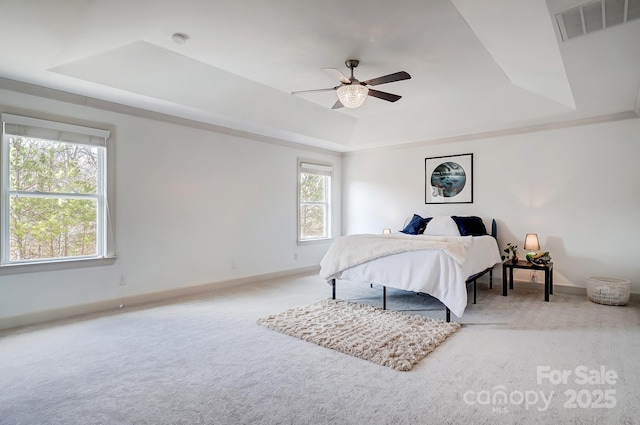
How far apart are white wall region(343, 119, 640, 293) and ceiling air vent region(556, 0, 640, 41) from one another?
9.20 feet

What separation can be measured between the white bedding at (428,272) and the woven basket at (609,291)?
4.56 feet

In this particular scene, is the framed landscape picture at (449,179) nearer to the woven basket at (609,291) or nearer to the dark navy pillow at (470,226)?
the dark navy pillow at (470,226)

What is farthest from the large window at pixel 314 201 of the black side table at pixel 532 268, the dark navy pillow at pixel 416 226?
the black side table at pixel 532 268

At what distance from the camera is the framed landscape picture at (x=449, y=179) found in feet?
18.7

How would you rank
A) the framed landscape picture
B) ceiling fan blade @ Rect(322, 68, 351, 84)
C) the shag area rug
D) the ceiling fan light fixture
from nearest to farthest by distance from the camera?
the shag area rug → ceiling fan blade @ Rect(322, 68, 351, 84) → the ceiling fan light fixture → the framed landscape picture

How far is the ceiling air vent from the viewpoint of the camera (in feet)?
7.07

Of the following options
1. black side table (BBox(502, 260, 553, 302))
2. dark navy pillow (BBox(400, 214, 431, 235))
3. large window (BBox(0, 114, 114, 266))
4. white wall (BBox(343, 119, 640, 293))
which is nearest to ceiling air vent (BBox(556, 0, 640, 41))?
white wall (BBox(343, 119, 640, 293))

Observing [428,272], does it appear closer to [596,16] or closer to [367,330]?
[367,330]

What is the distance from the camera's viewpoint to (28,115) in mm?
3473

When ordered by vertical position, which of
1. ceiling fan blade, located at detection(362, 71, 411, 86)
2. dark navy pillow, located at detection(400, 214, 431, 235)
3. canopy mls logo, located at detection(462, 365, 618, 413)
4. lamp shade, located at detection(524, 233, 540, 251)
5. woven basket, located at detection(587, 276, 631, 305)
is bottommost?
canopy mls logo, located at detection(462, 365, 618, 413)

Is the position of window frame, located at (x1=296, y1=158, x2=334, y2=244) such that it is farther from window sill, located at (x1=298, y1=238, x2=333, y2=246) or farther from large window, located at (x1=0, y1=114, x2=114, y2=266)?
large window, located at (x1=0, y1=114, x2=114, y2=266)

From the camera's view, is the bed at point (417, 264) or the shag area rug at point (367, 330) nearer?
the shag area rug at point (367, 330)

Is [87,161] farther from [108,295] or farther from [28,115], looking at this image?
[108,295]

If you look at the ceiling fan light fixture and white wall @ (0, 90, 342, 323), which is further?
white wall @ (0, 90, 342, 323)
